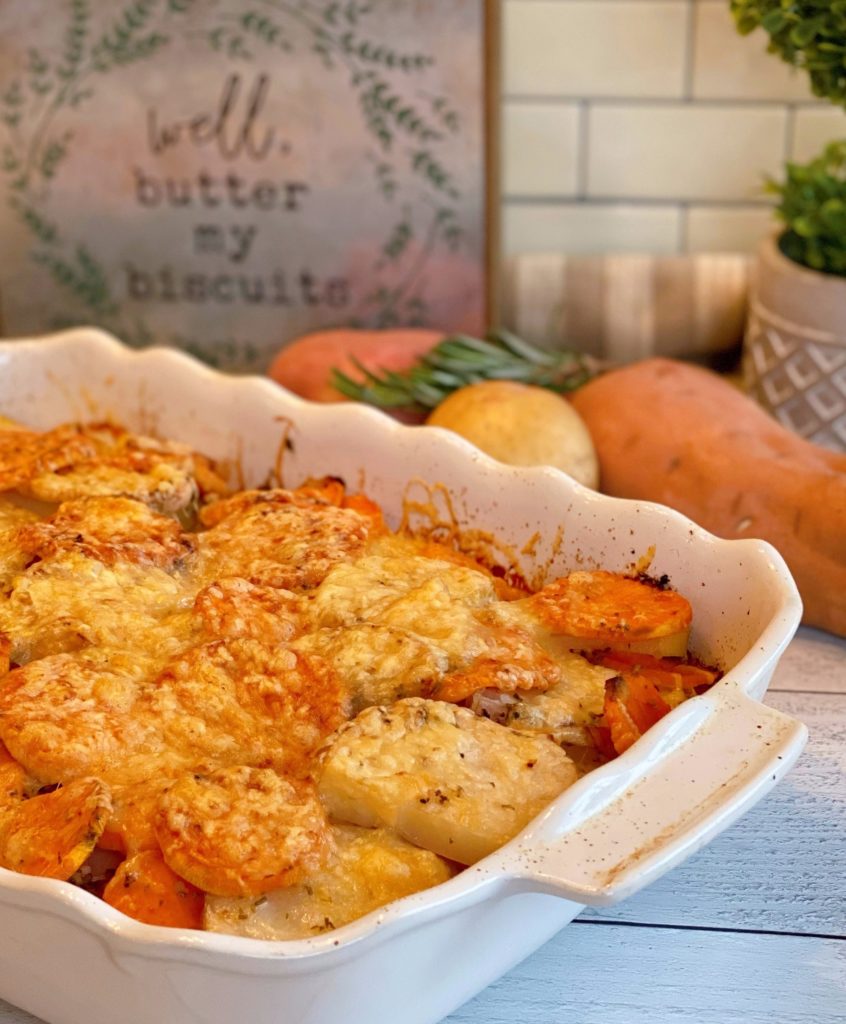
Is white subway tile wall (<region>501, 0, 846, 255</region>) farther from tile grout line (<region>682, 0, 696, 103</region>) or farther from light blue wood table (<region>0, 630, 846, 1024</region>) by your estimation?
light blue wood table (<region>0, 630, 846, 1024</region>)

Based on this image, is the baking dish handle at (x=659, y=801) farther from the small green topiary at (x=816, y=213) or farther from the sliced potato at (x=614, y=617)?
the small green topiary at (x=816, y=213)

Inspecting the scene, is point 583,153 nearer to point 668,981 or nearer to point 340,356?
point 340,356

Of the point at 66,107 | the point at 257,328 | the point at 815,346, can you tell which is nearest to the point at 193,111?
the point at 66,107

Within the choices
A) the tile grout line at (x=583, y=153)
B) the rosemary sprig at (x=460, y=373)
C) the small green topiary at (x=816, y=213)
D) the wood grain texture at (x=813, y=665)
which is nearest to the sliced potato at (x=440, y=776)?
the wood grain texture at (x=813, y=665)

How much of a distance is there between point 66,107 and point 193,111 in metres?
0.25

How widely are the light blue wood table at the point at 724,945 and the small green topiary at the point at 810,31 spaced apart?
1.07 metres

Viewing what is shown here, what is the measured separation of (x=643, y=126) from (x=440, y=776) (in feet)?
6.18

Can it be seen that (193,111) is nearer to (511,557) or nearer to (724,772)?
(511,557)

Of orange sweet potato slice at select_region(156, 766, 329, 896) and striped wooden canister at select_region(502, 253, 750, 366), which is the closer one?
orange sweet potato slice at select_region(156, 766, 329, 896)

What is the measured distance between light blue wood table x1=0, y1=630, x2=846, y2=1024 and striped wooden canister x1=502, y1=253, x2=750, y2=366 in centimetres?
139

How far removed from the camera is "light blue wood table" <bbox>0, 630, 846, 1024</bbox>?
1.12 m

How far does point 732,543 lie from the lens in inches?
52.3

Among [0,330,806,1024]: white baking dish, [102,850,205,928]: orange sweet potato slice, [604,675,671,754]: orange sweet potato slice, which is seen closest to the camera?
[0,330,806,1024]: white baking dish

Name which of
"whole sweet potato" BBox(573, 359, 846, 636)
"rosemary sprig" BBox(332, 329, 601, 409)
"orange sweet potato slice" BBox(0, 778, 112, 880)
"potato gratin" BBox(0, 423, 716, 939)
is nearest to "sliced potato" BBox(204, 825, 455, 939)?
"potato gratin" BBox(0, 423, 716, 939)
